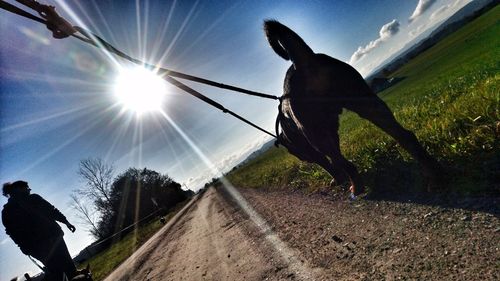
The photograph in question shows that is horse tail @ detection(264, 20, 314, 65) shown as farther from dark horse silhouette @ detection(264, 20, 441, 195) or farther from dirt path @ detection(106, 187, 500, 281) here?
dirt path @ detection(106, 187, 500, 281)

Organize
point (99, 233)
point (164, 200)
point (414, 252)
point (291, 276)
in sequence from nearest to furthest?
point (414, 252) < point (291, 276) < point (99, 233) < point (164, 200)

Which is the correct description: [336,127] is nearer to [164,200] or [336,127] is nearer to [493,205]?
[493,205]

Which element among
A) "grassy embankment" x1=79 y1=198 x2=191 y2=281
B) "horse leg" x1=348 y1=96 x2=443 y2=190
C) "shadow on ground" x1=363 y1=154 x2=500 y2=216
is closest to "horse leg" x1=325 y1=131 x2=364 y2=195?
"shadow on ground" x1=363 y1=154 x2=500 y2=216

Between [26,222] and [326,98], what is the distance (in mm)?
5837

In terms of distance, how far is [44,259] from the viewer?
222 inches

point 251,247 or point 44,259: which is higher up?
point 44,259

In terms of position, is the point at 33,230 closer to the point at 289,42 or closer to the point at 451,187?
the point at 289,42

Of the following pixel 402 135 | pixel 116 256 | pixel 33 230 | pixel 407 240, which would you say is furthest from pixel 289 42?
pixel 116 256

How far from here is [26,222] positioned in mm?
5727

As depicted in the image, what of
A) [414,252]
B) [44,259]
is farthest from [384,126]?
[44,259]

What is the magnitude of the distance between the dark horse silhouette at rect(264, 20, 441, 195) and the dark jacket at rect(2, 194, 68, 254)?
510 centimetres

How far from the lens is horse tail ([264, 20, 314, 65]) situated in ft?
11.8

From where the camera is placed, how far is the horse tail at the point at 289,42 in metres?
3.60

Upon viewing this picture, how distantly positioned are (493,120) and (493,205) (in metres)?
1.92
